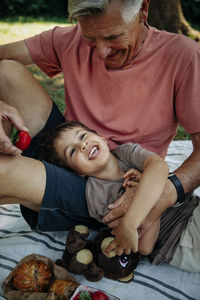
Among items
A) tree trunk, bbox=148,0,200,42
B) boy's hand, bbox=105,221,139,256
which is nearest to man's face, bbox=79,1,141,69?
boy's hand, bbox=105,221,139,256

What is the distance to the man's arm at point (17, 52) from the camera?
2303 mm

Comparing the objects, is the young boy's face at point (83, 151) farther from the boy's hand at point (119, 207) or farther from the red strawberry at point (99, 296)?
the red strawberry at point (99, 296)

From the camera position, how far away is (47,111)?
2109 mm

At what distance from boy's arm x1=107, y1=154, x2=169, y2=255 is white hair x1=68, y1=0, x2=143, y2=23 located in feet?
2.53

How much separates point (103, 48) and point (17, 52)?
0.88 meters

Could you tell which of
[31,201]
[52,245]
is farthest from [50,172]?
[52,245]

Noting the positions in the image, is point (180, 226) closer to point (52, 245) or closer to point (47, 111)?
point (52, 245)

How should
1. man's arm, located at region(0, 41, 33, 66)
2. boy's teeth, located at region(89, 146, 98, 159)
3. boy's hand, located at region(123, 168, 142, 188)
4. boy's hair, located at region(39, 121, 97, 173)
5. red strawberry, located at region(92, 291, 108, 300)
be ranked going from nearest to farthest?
red strawberry, located at region(92, 291, 108, 300) < boy's hand, located at region(123, 168, 142, 188) < boy's teeth, located at region(89, 146, 98, 159) < boy's hair, located at region(39, 121, 97, 173) < man's arm, located at region(0, 41, 33, 66)

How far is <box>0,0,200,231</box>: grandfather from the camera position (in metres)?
1.63

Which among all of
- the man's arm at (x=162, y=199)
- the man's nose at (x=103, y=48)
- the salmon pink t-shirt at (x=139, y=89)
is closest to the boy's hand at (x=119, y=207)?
the man's arm at (x=162, y=199)

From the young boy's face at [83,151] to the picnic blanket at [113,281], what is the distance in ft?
1.56

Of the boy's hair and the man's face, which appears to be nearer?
the man's face

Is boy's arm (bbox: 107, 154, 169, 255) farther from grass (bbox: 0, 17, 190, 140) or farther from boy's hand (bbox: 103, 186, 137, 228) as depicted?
grass (bbox: 0, 17, 190, 140)

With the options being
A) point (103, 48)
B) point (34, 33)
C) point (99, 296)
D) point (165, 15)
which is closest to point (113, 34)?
point (103, 48)
